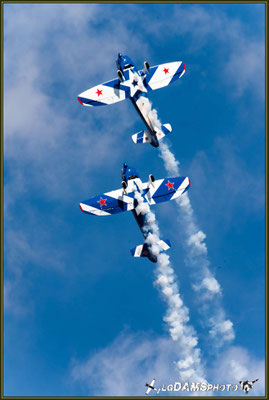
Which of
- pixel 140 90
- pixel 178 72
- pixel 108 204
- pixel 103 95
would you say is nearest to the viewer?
pixel 108 204

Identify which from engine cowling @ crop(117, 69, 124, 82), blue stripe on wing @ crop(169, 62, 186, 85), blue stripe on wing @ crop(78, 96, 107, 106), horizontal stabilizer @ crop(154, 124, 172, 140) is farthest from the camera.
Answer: blue stripe on wing @ crop(169, 62, 186, 85)

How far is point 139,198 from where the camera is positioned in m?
56.1

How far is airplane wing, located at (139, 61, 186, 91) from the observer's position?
200ft

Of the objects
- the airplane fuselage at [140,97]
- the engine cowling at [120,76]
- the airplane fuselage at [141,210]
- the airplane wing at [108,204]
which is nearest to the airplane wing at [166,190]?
the airplane fuselage at [141,210]

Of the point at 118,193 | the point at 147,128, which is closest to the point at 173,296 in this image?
the point at 118,193

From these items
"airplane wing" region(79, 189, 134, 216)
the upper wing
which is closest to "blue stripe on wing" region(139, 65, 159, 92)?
the upper wing

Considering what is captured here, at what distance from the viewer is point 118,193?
2218 inches

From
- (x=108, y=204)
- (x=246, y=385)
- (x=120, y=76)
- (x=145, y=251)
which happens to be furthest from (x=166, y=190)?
(x=246, y=385)

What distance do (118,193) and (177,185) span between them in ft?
22.7

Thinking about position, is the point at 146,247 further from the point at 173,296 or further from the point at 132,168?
the point at 132,168

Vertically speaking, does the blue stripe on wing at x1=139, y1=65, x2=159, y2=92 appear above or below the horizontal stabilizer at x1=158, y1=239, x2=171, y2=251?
above

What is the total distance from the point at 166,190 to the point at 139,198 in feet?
10.9

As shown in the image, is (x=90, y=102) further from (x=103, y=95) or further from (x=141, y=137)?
(x=141, y=137)

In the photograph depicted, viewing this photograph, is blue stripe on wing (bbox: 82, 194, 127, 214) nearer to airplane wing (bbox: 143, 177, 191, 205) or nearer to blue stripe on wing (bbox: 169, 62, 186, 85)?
airplane wing (bbox: 143, 177, 191, 205)
